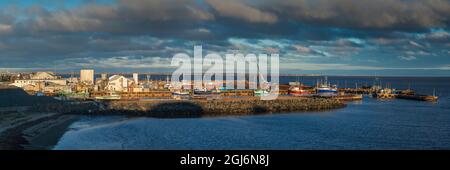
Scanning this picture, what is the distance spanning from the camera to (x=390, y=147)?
26203mm

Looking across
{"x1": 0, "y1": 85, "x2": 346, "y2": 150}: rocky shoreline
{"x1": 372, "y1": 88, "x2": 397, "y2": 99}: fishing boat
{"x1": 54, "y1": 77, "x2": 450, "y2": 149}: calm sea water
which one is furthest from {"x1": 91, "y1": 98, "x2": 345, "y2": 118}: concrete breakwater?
{"x1": 372, "y1": 88, "x2": 397, "y2": 99}: fishing boat

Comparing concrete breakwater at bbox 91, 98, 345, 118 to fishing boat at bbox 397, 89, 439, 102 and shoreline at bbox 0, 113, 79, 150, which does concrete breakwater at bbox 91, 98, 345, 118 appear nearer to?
shoreline at bbox 0, 113, 79, 150

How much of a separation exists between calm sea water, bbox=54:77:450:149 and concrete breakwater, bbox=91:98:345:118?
3754 millimetres

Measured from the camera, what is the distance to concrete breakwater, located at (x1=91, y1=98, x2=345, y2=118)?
144ft

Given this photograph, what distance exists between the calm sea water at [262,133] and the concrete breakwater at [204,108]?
3.75 meters

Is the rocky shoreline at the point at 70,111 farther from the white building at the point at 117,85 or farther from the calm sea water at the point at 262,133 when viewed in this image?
the white building at the point at 117,85

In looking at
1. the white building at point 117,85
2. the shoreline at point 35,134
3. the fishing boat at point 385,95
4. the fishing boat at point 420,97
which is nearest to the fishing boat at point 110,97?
the white building at point 117,85

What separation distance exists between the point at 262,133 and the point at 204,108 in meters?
17.1

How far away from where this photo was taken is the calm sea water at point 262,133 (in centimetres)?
2620

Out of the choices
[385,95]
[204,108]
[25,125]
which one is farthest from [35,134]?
[385,95]
